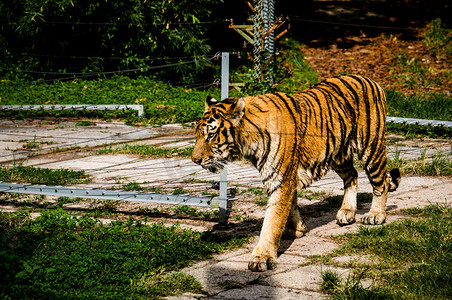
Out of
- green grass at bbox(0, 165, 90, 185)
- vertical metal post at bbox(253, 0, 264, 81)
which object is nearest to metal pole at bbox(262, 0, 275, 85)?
vertical metal post at bbox(253, 0, 264, 81)

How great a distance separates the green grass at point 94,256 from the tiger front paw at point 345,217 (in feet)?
3.49

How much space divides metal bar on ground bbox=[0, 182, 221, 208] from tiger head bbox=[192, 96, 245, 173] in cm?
86

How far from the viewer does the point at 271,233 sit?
453 centimetres

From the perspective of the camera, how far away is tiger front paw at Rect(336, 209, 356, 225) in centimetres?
546

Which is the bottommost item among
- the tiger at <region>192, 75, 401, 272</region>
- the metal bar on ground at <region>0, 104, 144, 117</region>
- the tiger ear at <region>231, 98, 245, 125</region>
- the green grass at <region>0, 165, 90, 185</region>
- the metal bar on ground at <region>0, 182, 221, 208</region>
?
the green grass at <region>0, 165, 90, 185</region>

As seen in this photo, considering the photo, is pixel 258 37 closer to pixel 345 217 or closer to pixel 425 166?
pixel 425 166

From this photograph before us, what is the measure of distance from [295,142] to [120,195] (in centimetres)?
183

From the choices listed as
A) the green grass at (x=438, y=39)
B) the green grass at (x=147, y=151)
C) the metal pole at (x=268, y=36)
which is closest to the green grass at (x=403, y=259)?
the green grass at (x=147, y=151)

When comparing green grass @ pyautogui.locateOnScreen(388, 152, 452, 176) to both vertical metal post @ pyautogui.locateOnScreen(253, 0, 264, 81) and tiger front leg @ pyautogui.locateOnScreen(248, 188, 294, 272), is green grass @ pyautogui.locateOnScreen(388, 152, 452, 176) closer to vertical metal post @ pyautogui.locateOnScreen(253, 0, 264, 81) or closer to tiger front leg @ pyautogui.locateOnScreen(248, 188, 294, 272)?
vertical metal post @ pyautogui.locateOnScreen(253, 0, 264, 81)

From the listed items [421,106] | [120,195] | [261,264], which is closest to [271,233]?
[261,264]

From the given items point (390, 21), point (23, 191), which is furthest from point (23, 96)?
point (390, 21)

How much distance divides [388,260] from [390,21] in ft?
59.4

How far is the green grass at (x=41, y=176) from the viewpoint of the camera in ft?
22.1

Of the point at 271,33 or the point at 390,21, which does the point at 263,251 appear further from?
the point at 390,21
